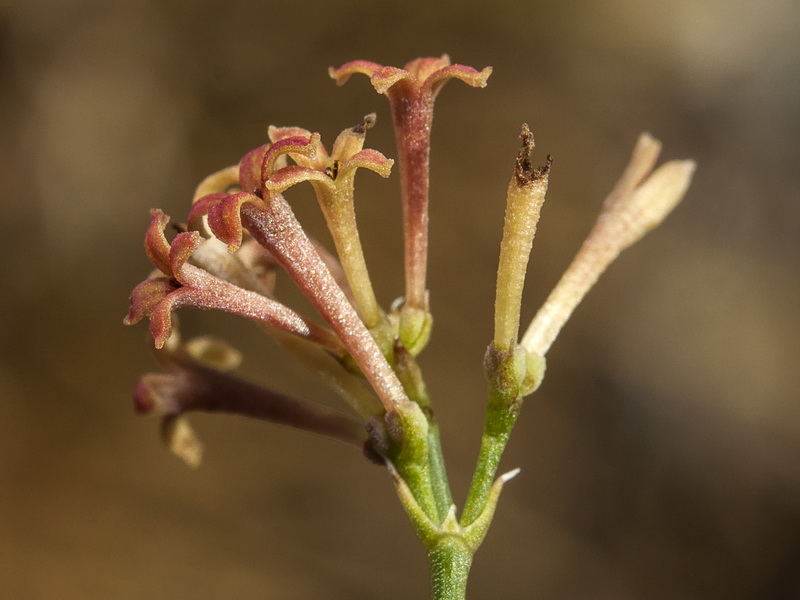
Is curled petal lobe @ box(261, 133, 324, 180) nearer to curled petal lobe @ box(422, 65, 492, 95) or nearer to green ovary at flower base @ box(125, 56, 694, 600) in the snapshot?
green ovary at flower base @ box(125, 56, 694, 600)

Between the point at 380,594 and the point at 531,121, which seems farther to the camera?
the point at 531,121

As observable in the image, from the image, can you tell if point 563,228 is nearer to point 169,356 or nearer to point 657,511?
point 657,511

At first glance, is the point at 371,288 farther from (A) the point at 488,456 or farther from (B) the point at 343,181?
(A) the point at 488,456

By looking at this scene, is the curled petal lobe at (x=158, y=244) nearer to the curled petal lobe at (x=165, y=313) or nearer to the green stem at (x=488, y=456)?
the curled petal lobe at (x=165, y=313)

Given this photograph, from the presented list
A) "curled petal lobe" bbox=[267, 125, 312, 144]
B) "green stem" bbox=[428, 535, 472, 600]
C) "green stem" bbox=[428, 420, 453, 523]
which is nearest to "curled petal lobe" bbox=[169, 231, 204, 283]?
"curled petal lobe" bbox=[267, 125, 312, 144]

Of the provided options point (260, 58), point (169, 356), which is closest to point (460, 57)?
point (260, 58)

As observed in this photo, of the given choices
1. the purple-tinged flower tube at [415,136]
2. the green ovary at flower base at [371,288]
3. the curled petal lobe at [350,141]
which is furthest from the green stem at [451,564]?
the curled petal lobe at [350,141]

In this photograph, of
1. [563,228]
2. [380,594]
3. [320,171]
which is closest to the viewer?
[320,171]
